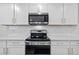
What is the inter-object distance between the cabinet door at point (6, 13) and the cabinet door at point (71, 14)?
1.33 meters

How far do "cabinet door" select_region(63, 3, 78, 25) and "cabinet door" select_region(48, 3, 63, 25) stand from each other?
0.41 ft

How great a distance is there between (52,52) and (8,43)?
1102mm

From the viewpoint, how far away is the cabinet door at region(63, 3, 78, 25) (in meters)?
3.34

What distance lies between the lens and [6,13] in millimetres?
3355

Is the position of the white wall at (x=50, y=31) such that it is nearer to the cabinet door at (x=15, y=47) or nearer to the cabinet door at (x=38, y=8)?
the cabinet door at (x=15, y=47)

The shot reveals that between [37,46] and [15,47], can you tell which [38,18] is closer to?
[37,46]

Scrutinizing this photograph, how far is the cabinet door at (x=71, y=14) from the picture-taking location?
3.34 m

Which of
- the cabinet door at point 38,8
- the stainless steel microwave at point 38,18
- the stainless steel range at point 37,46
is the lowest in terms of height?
the stainless steel range at point 37,46

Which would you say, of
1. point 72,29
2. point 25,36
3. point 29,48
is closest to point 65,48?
point 72,29

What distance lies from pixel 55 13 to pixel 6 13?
120 centimetres

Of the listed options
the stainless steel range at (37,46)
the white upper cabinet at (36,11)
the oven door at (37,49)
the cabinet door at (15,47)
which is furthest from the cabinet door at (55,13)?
the cabinet door at (15,47)

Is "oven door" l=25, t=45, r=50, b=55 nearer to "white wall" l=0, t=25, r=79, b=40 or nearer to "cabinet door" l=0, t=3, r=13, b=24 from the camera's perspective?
"white wall" l=0, t=25, r=79, b=40

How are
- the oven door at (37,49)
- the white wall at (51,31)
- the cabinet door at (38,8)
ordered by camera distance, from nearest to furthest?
the oven door at (37,49)
the cabinet door at (38,8)
the white wall at (51,31)

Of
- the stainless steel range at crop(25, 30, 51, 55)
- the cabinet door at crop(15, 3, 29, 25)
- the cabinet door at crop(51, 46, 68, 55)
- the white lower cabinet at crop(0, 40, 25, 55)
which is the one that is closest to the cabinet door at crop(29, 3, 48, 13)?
the cabinet door at crop(15, 3, 29, 25)
